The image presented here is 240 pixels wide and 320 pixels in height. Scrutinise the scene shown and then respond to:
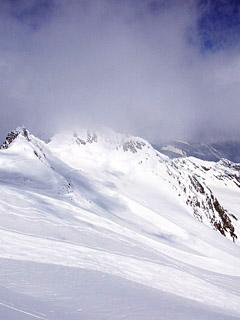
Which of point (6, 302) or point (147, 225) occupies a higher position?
point (147, 225)

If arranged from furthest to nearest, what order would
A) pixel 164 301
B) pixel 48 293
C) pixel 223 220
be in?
pixel 223 220
pixel 164 301
pixel 48 293

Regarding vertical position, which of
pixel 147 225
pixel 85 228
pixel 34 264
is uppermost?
pixel 147 225

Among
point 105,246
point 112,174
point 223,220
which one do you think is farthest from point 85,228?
point 223,220

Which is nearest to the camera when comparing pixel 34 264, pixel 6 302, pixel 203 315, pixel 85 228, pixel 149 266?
pixel 6 302

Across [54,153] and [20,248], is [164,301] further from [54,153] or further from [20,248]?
[54,153]

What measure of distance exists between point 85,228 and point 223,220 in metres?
64.1

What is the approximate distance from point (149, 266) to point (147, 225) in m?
15.6

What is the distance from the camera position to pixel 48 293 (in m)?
5.37

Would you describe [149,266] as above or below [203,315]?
above

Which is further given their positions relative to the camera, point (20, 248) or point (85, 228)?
point (85, 228)

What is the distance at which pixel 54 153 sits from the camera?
58.2 metres

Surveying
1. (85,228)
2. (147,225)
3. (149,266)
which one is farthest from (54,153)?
(149,266)

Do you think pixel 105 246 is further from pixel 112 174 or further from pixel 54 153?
pixel 54 153

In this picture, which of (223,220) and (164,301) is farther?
(223,220)
